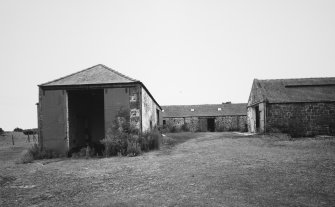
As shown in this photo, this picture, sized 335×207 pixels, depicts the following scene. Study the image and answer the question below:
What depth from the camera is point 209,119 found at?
35.7 meters

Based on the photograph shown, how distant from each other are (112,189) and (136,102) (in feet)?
23.0

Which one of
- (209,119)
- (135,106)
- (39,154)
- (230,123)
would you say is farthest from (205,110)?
(39,154)

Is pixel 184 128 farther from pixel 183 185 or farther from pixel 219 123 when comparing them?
pixel 183 185

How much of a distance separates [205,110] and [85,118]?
2485 cm

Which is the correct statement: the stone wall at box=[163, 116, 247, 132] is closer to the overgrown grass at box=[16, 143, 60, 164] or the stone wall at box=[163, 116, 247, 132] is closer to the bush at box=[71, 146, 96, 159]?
the bush at box=[71, 146, 96, 159]

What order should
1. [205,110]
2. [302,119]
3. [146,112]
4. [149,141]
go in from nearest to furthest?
1. [149,141]
2. [146,112]
3. [302,119]
4. [205,110]

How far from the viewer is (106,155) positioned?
10.5 meters

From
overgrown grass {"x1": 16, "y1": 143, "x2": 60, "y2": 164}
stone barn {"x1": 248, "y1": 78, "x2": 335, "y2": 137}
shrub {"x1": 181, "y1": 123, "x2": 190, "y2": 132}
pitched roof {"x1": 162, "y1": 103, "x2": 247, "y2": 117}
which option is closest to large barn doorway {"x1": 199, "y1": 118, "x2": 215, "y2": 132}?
pitched roof {"x1": 162, "y1": 103, "x2": 247, "y2": 117}

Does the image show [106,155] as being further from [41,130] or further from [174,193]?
[174,193]

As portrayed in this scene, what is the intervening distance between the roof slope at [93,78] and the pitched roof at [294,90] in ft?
43.2

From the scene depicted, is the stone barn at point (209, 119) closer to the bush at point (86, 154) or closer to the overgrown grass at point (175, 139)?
the overgrown grass at point (175, 139)

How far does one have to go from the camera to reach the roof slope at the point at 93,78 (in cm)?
1175

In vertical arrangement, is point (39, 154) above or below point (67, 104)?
below

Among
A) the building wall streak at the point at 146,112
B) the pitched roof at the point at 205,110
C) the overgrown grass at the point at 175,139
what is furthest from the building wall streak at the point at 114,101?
the pitched roof at the point at 205,110
